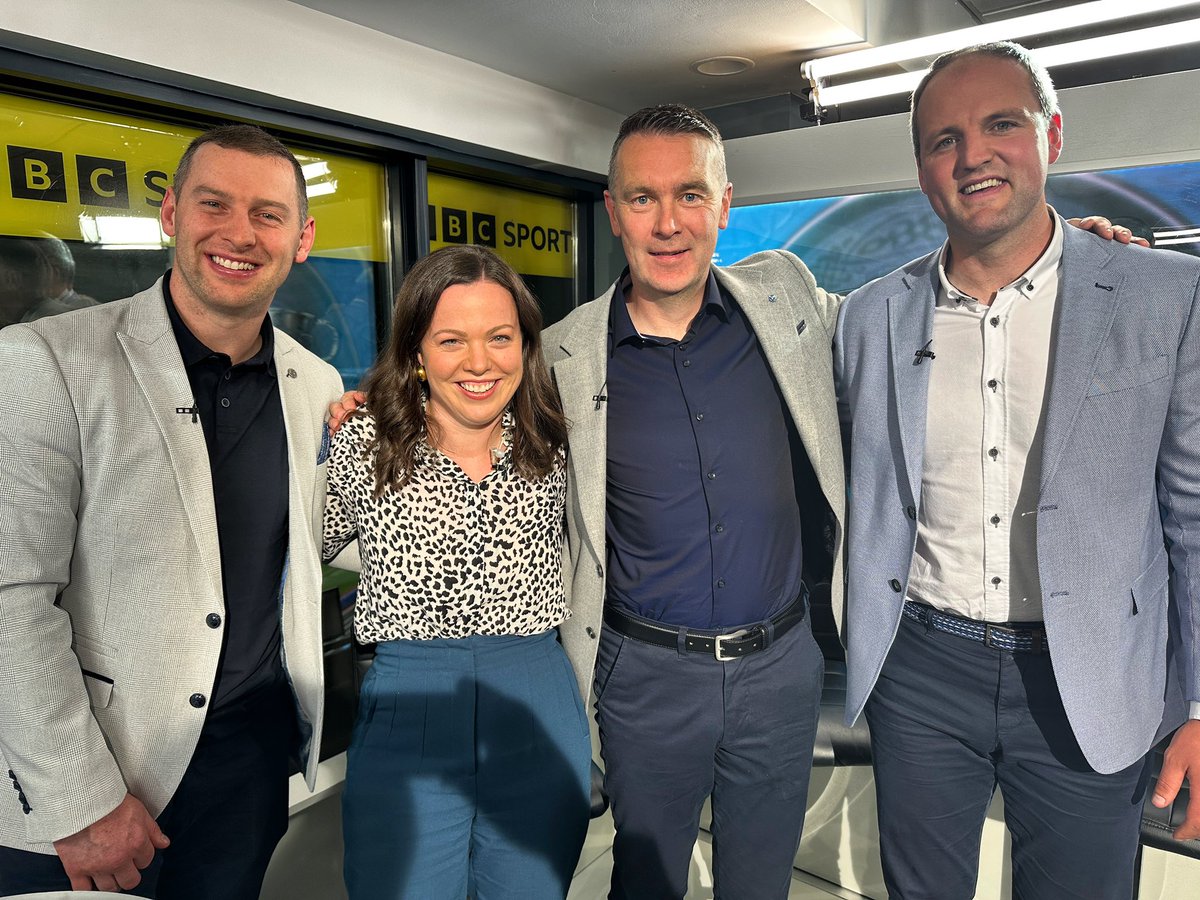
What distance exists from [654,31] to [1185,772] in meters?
2.43

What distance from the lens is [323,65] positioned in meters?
2.46

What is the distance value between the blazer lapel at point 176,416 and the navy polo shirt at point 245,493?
45 mm

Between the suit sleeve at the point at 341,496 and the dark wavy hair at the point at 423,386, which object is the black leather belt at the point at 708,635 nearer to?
the dark wavy hair at the point at 423,386

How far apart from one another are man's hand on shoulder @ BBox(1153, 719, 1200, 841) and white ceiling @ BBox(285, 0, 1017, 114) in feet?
6.84

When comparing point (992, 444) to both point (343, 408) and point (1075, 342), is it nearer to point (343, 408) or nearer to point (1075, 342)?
point (1075, 342)

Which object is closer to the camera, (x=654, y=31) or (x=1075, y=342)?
(x=1075, y=342)

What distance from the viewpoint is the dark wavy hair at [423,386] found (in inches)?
69.1

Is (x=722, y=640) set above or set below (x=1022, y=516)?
below

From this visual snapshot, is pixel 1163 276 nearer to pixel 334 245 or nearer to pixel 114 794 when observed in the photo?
pixel 114 794

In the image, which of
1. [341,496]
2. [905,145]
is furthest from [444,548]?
[905,145]

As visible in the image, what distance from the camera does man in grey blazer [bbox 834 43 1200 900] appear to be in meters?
1.64

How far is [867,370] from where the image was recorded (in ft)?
6.40

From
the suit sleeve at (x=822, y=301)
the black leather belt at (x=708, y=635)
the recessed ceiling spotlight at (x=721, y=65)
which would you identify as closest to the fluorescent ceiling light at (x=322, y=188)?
the recessed ceiling spotlight at (x=721, y=65)

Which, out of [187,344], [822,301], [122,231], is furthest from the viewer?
[122,231]
